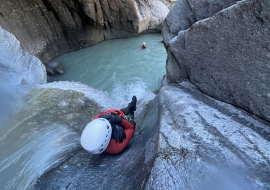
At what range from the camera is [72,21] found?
8.29 meters

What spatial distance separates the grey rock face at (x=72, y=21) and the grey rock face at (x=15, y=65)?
277 cm

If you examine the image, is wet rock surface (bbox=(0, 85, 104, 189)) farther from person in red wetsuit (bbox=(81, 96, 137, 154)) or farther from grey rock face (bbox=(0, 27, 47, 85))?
grey rock face (bbox=(0, 27, 47, 85))

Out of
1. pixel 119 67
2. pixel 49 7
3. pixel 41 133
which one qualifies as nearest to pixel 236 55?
pixel 41 133

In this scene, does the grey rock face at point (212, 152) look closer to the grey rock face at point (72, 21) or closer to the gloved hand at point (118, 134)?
the gloved hand at point (118, 134)

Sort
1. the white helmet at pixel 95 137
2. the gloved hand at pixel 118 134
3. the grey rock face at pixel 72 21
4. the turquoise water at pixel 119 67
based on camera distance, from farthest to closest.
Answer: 1. the grey rock face at pixel 72 21
2. the turquoise water at pixel 119 67
3. the gloved hand at pixel 118 134
4. the white helmet at pixel 95 137

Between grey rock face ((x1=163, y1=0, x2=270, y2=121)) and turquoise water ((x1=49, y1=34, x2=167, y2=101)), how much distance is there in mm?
2923

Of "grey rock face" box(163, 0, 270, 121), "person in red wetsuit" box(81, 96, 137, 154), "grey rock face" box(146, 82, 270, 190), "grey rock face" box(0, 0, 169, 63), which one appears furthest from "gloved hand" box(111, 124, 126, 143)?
"grey rock face" box(0, 0, 169, 63)

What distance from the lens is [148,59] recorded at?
7.31 metres

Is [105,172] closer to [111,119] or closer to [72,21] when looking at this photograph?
[111,119]

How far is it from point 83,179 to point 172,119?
1255mm

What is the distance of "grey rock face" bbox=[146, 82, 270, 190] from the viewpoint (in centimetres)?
117

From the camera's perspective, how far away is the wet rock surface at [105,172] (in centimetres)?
154

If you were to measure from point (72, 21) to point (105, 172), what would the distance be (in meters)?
8.50

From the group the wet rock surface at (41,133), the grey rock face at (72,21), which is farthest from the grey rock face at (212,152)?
the grey rock face at (72,21)
